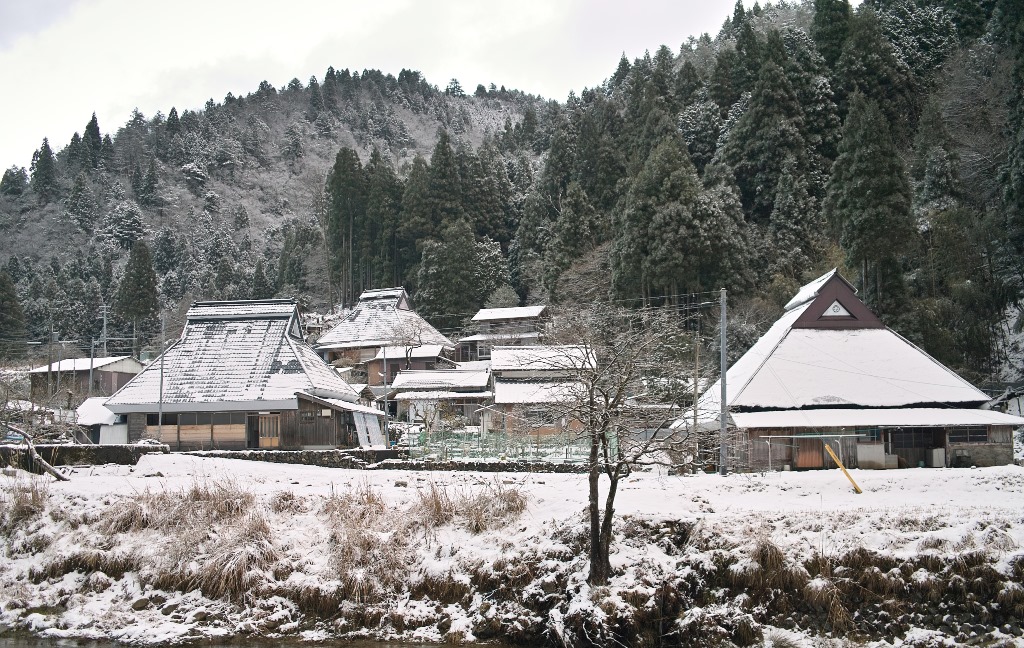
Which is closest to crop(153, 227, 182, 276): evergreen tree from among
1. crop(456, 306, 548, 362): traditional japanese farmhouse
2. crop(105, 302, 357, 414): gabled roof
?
crop(456, 306, 548, 362): traditional japanese farmhouse

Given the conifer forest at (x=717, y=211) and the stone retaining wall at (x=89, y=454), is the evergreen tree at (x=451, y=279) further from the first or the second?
the stone retaining wall at (x=89, y=454)

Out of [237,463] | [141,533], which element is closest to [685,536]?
[141,533]

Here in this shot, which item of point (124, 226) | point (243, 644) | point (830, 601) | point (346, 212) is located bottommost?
point (243, 644)

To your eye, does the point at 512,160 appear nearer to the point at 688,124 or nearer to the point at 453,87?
the point at 688,124

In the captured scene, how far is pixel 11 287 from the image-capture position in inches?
2162

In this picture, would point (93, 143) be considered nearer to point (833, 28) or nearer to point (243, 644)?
point (833, 28)

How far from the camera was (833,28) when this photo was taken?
50750 mm

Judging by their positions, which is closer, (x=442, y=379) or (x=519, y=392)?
(x=519, y=392)

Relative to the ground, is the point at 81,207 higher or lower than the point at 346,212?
higher

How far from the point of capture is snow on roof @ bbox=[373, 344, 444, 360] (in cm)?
4859

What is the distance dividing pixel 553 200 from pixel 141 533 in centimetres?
4663

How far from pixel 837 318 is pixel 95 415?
1188 inches

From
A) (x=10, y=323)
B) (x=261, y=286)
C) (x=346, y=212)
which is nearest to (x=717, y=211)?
(x=346, y=212)

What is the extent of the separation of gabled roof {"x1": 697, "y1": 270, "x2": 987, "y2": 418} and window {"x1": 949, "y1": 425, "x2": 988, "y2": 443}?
1.24 metres
